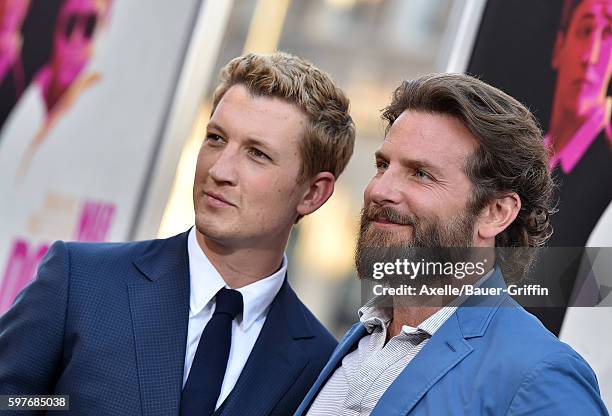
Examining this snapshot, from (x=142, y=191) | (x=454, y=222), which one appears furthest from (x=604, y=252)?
(x=142, y=191)

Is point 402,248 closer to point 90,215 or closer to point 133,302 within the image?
point 133,302

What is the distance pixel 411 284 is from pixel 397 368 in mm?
198

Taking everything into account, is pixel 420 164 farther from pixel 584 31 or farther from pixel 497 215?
pixel 584 31

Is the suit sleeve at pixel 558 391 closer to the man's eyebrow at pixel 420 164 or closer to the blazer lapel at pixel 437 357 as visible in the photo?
the blazer lapel at pixel 437 357

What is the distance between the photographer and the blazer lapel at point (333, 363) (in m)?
2.14

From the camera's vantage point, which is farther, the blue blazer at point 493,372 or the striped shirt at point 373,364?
the striped shirt at point 373,364

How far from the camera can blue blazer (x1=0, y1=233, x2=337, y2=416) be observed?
6.97 feet

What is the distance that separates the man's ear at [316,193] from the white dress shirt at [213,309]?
22cm

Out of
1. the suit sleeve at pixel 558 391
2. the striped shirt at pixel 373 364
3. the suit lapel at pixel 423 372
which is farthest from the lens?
the striped shirt at pixel 373 364

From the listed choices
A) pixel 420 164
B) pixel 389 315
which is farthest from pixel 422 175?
pixel 389 315

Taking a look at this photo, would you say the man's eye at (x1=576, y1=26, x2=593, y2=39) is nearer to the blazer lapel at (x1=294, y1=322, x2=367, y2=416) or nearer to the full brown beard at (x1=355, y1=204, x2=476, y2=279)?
the full brown beard at (x1=355, y1=204, x2=476, y2=279)

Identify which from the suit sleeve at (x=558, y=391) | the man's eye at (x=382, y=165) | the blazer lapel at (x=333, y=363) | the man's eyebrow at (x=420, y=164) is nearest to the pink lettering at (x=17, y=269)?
the blazer lapel at (x=333, y=363)

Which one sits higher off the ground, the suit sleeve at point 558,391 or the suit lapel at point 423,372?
the suit sleeve at point 558,391

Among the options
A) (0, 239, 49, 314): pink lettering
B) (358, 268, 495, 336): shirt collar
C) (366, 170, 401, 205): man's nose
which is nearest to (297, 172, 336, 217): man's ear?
(358, 268, 495, 336): shirt collar
